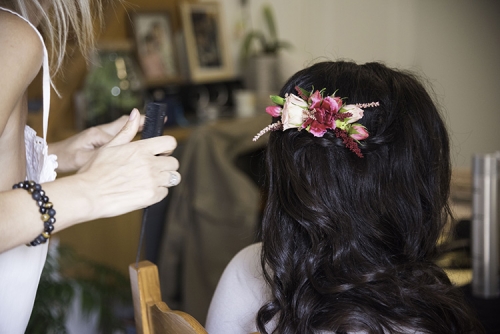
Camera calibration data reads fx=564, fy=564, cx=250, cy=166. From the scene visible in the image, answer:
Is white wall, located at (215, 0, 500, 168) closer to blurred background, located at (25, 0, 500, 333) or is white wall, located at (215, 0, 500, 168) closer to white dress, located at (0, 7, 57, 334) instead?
blurred background, located at (25, 0, 500, 333)

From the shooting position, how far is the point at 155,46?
8.49 feet

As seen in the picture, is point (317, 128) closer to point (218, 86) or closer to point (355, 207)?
point (355, 207)

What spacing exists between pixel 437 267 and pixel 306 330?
0.27m

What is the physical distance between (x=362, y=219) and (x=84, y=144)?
571 mm

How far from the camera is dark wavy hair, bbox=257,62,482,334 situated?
2.80 ft

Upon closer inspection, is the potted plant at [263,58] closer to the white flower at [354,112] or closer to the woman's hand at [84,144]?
the woman's hand at [84,144]

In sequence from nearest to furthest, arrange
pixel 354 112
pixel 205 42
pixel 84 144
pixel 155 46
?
pixel 354 112 → pixel 84 144 → pixel 155 46 → pixel 205 42

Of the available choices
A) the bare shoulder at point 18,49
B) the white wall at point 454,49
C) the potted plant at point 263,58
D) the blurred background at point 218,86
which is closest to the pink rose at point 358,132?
the blurred background at point 218,86

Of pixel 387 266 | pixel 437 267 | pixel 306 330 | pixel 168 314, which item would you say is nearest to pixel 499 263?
pixel 437 267

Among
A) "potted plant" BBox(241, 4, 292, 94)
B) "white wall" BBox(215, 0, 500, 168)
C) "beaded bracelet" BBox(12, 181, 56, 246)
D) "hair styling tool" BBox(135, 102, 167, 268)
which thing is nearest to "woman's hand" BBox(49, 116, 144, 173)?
"hair styling tool" BBox(135, 102, 167, 268)

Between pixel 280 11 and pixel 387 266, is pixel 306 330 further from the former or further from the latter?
pixel 280 11

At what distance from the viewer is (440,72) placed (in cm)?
392

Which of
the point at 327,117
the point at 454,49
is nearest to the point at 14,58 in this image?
the point at 327,117

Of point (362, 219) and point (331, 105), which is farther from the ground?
point (331, 105)
